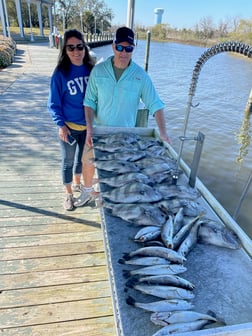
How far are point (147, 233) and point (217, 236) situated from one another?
379mm

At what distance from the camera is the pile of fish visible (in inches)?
41.1

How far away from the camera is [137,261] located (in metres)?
1.23

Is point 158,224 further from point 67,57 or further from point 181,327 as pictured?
point 67,57

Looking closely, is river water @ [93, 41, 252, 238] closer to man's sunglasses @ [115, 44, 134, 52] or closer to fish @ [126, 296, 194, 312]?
man's sunglasses @ [115, 44, 134, 52]

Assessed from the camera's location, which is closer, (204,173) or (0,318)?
(0,318)

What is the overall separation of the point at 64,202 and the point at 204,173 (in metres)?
4.14

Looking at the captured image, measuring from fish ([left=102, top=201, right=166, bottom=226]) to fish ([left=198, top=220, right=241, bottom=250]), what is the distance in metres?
0.22

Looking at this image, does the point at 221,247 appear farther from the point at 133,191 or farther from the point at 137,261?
the point at 133,191

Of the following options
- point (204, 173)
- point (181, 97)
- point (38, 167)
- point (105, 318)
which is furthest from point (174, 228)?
point (181, 97)

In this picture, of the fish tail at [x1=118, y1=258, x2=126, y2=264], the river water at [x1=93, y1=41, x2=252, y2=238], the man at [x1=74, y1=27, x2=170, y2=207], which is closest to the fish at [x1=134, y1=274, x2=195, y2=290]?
the fish tail at [x1=118, y1=258, x2=126, y2=264]

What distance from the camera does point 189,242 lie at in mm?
1358

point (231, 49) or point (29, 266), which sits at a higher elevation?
point (231, 49)

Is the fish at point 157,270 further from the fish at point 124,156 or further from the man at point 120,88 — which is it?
the man at point 120,88

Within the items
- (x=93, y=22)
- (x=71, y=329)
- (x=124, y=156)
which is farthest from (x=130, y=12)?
(x=93, y=22)
